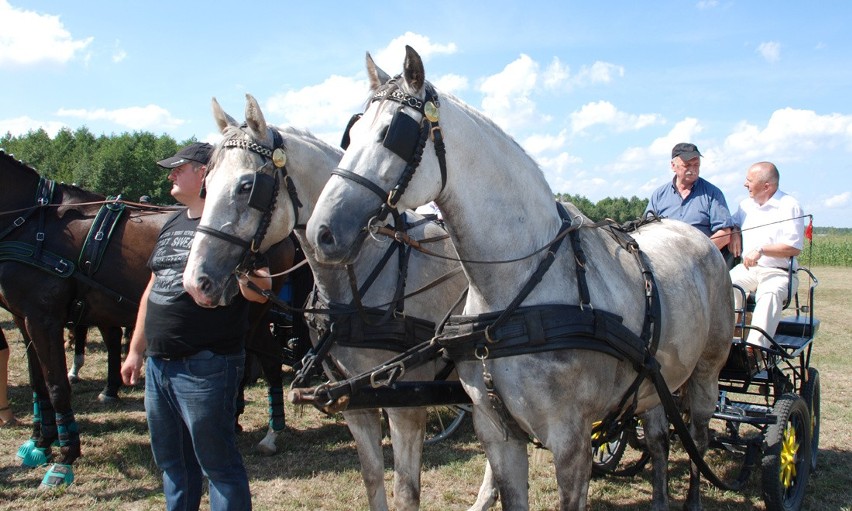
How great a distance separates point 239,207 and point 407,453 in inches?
61.0

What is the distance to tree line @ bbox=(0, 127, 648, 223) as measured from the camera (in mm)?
42656

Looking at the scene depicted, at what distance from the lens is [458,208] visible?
7.95 ft

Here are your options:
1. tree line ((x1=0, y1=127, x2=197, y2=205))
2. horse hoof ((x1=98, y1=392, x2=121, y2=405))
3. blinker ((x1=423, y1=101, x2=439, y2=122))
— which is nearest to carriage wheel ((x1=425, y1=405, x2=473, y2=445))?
horse hoof ((x1=98, y1=392, x2=121, y2=405))

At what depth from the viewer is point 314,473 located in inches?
204

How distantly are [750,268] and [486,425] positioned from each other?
3213 mm

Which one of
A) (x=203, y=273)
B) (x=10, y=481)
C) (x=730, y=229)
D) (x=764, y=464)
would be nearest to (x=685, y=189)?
(x=730, y=229)

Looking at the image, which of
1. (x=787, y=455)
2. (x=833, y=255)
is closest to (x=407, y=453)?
(x=787, y=455)

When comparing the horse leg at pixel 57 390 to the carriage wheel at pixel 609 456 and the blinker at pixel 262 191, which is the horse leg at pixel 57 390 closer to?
the blinker at pixel 262 191

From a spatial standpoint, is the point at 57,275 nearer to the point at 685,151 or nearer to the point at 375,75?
the point at 375,75

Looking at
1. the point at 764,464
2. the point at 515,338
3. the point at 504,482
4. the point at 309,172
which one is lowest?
the point at 764,464

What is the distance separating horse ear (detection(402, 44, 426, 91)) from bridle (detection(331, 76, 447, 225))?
0.05 meters

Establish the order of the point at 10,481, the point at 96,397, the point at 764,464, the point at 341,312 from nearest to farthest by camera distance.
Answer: the point at 341,312
the point at 764,464
the point at 10,481
the point at 96,397

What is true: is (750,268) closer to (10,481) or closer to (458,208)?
(458,208)

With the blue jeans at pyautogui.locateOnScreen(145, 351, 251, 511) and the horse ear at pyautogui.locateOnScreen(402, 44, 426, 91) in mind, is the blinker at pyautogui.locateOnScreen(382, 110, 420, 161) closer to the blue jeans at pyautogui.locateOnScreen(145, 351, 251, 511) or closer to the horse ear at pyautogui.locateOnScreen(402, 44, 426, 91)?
the horse ear at pyautogui.locateOnScreen(402, 44, 426, 91)
